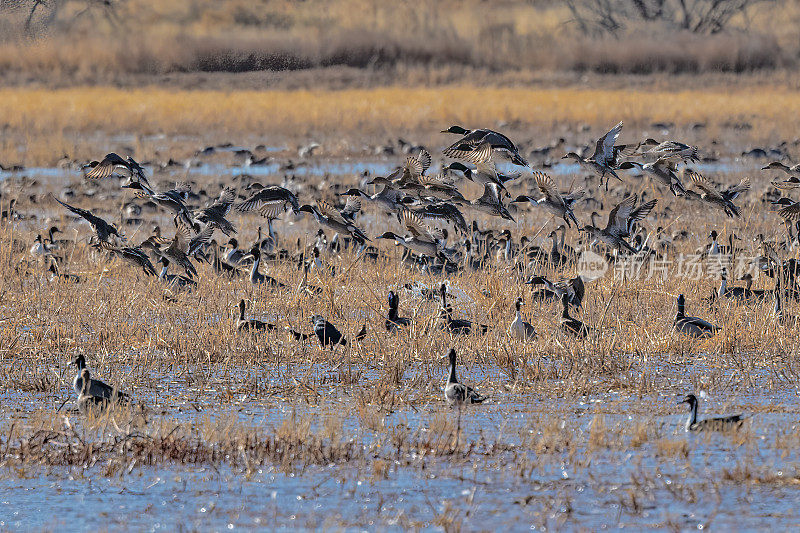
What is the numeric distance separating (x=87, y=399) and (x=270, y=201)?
4.17 meters

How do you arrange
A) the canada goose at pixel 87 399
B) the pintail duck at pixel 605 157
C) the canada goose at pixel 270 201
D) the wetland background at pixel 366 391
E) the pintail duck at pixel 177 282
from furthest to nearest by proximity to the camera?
1. the pintail duck at pixel 177 282
2. the canada goose at pixel 270 201
3. the pintail duck at pixel 605 157
4. the canada goose at pixel 87 399
5. the wetland background at pixel 366 391

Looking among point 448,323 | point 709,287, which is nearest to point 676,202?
point 709,287

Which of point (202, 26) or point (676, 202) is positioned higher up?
point (202, 26)

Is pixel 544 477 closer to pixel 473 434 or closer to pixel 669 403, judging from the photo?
pixel 473 434

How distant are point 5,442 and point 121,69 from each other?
36122 mm

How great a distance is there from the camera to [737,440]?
678cm

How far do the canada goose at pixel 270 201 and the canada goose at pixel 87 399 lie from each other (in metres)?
3.66

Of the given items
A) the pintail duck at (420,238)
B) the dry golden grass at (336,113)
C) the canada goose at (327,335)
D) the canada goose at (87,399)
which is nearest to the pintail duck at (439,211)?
the pintail duck at (420,238)

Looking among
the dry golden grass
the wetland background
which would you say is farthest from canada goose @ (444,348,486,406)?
the dry golden grass

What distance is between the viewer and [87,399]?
24.1ft

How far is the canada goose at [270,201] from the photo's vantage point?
428 inches

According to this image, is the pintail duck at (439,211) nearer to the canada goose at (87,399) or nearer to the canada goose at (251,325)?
the canada goose at (251,325)

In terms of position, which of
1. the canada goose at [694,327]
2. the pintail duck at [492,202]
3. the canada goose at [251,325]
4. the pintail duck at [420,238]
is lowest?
the canada goose at [251,325]

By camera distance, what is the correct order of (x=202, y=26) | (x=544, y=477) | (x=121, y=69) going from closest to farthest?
1. (x=544, y=477)
2. (x=121, y=69)
3. (x=202, y=26)
